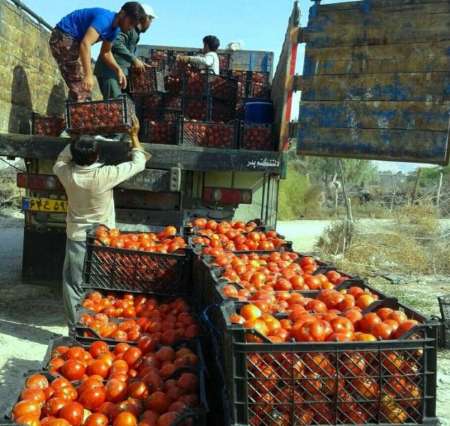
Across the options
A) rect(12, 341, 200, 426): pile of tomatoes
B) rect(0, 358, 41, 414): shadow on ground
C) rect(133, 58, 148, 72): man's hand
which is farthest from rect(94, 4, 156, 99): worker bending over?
rect(12, 341, 200, 426): pile of tomatoes

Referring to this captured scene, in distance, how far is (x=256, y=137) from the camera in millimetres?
5789

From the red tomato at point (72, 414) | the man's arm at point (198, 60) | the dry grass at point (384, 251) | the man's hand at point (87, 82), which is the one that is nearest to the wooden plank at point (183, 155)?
the man's hand at point (87, 82)

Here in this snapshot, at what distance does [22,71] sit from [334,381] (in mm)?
5079

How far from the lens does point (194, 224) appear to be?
15.8 feet

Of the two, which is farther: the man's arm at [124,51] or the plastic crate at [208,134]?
the man's arm at [124,51]

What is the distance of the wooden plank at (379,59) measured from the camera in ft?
14.7

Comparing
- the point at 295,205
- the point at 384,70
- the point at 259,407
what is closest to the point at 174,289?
the point at 259,407

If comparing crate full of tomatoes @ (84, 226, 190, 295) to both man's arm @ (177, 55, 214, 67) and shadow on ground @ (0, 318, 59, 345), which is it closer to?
shadow on ground @ (0, 318, 59, 345)

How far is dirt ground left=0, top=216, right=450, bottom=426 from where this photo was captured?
3973mm

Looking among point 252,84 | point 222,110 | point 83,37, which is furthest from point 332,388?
point 252,84

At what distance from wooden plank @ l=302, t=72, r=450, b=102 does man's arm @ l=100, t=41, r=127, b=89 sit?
2113 mm

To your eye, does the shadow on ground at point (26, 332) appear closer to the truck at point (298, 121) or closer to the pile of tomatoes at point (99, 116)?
the truck at point (298, 121)

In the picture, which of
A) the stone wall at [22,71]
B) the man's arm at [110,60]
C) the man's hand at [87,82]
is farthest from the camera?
the man's arm at [110,60]

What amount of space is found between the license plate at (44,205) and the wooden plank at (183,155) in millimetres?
515
